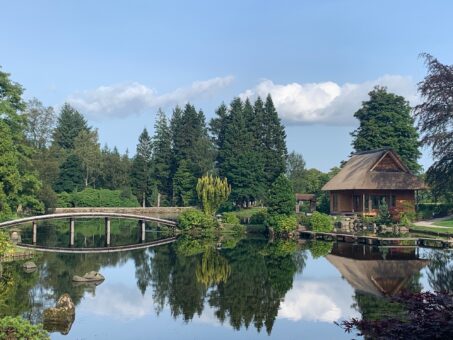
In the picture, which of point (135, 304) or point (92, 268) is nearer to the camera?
point (135, 304)

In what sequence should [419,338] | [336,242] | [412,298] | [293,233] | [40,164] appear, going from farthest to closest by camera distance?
[40,164], [293,233], [336,242], [412,298], [419,338]

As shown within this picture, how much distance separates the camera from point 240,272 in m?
25.6

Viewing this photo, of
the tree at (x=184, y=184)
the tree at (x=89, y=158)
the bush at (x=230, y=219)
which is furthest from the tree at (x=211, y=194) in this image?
the tree at (x=89, y=158)

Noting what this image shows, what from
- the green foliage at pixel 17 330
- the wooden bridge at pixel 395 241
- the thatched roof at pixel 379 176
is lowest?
the wooden bridge at pixel 395 241

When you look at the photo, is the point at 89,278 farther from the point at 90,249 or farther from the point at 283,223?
the point at 283,223

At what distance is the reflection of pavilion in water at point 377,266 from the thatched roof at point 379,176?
12446mm

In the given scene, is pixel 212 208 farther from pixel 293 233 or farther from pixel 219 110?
pixel 219 110

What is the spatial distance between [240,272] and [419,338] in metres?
18.8

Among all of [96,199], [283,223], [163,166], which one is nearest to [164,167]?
[163,166]

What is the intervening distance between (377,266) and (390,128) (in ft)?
119

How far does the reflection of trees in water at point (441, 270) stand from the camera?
69.5ft

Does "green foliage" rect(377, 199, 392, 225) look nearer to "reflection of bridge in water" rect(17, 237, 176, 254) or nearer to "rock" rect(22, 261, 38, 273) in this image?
"reflection of bridge in water" rect(17, 237, 176, 254)

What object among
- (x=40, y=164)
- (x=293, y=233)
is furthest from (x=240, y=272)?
(x=40, y=164)

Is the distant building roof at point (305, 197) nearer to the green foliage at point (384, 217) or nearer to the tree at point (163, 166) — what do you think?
the green foliage at point (384, 217)
